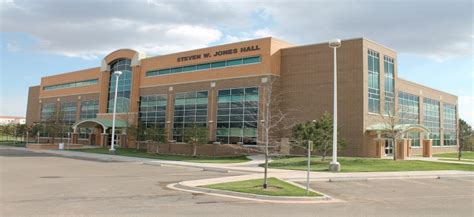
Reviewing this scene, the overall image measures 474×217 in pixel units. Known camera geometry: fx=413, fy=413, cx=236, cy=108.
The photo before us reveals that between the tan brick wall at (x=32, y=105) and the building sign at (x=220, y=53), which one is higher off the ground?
the building sign at (x=220, y=53)

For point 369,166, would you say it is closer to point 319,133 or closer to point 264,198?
point 319,133

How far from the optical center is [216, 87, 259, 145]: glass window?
4316 centimetres

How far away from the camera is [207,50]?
4834cm

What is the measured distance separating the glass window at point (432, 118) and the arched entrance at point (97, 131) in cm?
4158

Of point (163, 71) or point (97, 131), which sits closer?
point (163, 71)

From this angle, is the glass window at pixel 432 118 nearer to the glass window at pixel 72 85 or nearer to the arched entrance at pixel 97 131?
the arched entrance at pixel 97 131

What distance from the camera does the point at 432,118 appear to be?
58438 millimetres

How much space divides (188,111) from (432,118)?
34566 millimetres

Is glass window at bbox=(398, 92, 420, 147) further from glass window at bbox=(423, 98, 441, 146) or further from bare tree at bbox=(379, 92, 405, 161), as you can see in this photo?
bare tree at bbox=(379, 92, 405, 161)

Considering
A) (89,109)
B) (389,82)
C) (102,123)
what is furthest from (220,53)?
(89,109)

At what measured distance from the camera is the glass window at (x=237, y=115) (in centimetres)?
4316

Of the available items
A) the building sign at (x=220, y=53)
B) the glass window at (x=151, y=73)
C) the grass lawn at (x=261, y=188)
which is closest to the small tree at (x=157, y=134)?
the building sign at (x=220, y=53)

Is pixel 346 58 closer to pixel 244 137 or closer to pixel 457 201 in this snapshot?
pixel 244 137

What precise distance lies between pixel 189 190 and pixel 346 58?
2683 centimetres
